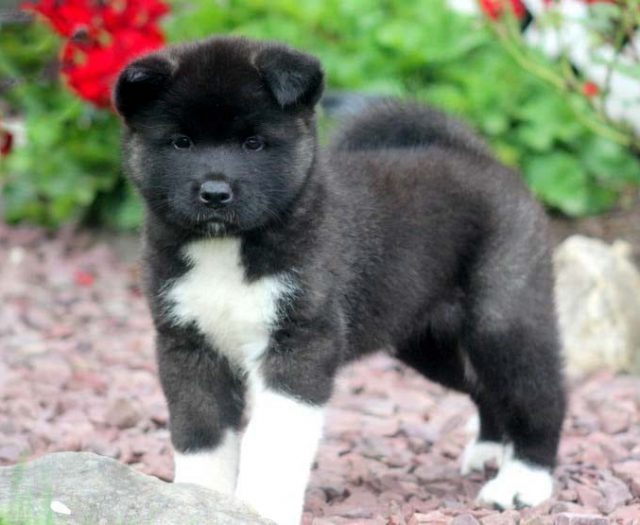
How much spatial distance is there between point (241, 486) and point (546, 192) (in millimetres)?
4564

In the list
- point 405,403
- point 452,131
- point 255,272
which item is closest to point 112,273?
point 405,403

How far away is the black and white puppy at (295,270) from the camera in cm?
435

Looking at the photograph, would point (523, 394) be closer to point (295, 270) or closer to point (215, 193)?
point (295, 270)

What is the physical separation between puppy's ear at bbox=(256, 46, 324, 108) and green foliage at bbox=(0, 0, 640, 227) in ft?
13.2

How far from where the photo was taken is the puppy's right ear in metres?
4.33

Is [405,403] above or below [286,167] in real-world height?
below

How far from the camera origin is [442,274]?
5133mm

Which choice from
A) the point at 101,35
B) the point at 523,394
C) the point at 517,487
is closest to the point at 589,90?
the point at 523,394

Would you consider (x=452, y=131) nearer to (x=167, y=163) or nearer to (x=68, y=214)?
(x=167, y=163)

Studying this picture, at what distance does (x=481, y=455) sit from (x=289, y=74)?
2.01m

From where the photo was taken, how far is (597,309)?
283 inches

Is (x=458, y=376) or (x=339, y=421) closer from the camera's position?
(x=458, y=376)

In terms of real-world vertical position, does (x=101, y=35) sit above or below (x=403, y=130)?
below

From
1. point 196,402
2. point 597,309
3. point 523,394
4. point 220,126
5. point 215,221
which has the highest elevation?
point 220,126
